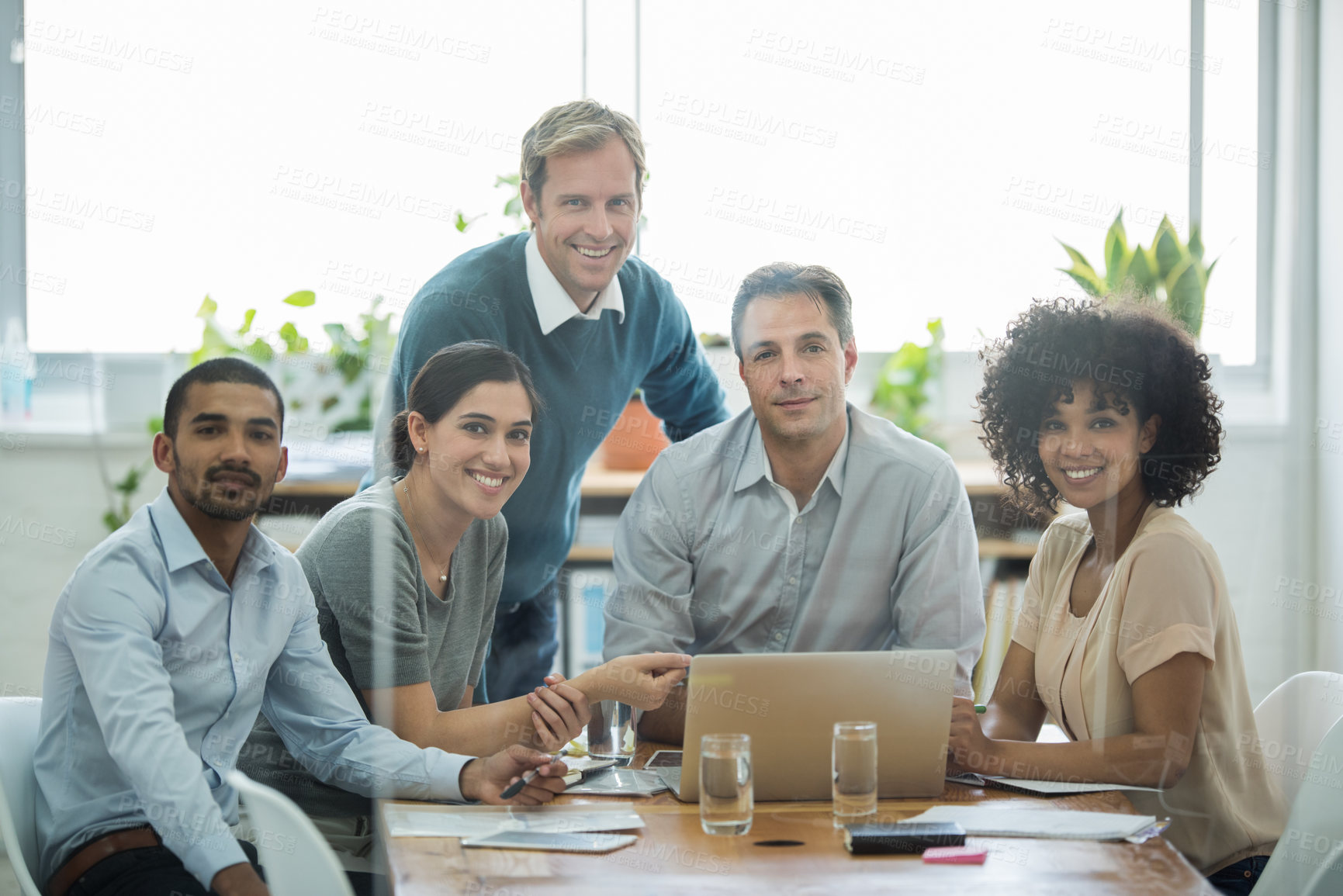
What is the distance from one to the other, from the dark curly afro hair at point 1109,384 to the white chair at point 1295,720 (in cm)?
35

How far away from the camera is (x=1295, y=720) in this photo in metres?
1.78

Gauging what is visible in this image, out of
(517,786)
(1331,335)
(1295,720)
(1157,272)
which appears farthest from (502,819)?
(1331,335)

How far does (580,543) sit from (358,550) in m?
0.65

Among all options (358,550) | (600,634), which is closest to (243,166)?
(358,550)

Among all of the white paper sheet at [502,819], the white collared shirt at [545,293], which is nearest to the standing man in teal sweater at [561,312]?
the white collared shirt at [545,293]

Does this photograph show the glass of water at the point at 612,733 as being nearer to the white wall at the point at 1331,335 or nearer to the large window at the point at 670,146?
the large window at the point at 670,146

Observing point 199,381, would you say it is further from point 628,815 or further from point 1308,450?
point 1308,450

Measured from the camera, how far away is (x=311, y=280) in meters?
1.98

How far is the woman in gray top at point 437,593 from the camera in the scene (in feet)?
5.48

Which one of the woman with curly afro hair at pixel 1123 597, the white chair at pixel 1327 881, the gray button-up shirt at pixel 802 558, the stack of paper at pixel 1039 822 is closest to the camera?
the stack of paper at pixel 1039 822

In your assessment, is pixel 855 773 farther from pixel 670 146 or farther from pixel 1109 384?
pixel 670 146

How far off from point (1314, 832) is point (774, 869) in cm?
79

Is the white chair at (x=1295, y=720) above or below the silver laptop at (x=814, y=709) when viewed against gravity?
below

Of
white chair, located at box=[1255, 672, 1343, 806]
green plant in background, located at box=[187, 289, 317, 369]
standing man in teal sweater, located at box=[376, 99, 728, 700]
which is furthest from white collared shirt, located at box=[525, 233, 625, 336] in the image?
white chair, located at box=[1255, 672, 1343, 806]
